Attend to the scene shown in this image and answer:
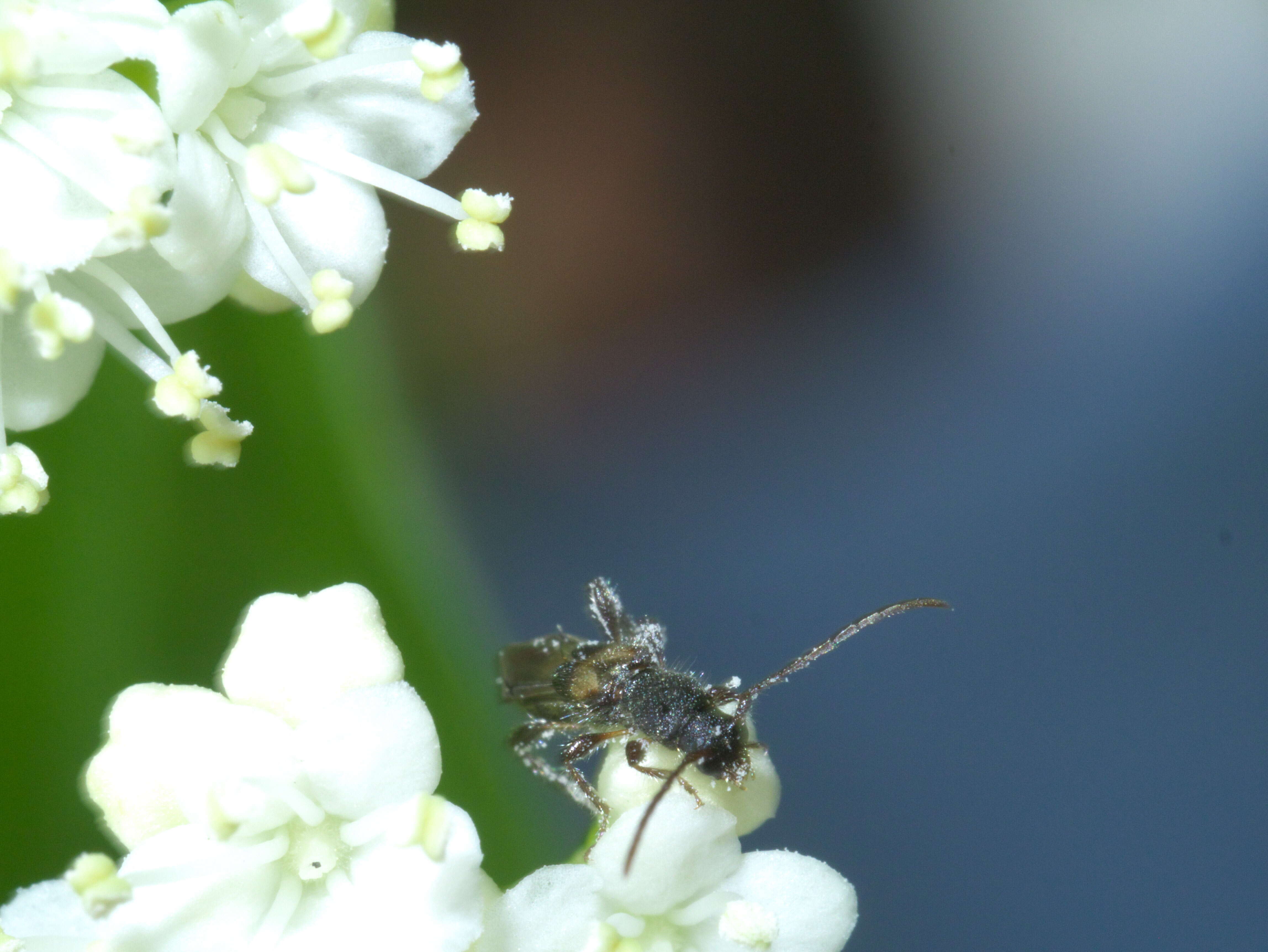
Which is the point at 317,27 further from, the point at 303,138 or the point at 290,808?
the point at 290,808

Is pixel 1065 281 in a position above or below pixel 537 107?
below

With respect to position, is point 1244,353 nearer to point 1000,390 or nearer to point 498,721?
point 1000,390

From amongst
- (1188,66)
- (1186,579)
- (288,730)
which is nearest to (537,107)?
(1188,66)

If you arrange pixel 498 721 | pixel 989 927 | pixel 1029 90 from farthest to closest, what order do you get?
pixel 1029 90 < pixel 989 927 < pixel 498 721

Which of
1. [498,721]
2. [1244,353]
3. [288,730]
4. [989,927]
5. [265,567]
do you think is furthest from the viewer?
[1244,353]

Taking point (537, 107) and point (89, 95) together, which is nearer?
point (89, 95)

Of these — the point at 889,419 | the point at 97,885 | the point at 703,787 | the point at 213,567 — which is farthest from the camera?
the point at 889,419

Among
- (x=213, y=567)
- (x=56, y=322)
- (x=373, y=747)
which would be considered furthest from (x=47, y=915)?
(x=213, y=567)

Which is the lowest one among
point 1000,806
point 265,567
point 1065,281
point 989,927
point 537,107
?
point 989,927
